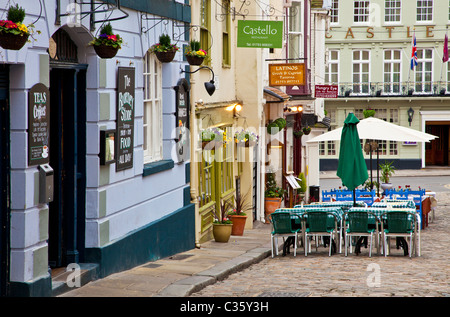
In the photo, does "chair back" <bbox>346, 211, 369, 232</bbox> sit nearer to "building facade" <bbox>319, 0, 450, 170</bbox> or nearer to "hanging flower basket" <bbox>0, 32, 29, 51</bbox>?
"hanging flower basket" <bbox>0, 32, 29, 51</bbox>

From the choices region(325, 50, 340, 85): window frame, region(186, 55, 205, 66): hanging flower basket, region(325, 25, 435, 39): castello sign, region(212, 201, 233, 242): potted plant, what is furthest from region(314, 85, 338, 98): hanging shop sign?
region(325, 25, 435, 39): castello sign

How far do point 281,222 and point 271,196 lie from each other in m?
8.51

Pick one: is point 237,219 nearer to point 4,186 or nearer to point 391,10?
point 4,186

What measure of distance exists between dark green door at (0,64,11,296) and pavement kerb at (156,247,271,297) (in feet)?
6.08

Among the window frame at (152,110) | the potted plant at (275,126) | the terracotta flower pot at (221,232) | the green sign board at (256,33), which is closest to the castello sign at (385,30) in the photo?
the potted plant at (275,126)

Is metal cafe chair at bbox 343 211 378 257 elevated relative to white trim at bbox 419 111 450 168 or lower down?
lower down

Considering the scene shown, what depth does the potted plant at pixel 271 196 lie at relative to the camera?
2161 centimetres

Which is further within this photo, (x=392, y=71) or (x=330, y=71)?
(x=330, y=71)

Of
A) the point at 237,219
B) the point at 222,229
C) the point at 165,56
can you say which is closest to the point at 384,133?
the point at 237,219

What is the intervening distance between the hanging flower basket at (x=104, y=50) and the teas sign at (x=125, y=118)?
3.20ft

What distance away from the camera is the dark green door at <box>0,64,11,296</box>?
739 cm

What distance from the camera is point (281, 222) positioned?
13.4 meters

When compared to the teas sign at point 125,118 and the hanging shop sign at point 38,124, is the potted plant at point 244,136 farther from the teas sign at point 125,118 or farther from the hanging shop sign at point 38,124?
the hanging shop sign at point 38,124

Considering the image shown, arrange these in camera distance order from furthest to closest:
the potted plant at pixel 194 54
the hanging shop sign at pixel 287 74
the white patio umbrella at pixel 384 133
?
1. the hanging shop sign at pixel 287 74
2. the white patio umbrella at pixel 384 133
3. the potted plant at pixel 194 54
